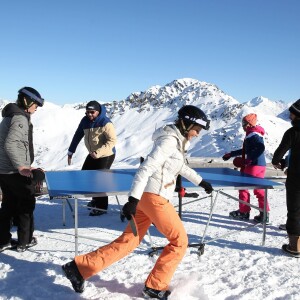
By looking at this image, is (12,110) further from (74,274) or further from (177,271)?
(177,271)

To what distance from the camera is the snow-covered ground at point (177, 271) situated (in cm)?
369

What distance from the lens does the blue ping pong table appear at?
4.38 m

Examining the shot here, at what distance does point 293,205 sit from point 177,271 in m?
1.75

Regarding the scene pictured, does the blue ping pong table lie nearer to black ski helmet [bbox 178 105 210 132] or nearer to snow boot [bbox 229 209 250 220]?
snow boot [bbox 229 209 250 220]

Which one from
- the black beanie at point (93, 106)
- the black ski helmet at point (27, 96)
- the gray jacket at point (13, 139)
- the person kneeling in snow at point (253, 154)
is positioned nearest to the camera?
the gray jacket at point (13, 139)

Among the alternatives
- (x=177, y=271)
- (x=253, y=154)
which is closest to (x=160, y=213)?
(x=177, y=271)

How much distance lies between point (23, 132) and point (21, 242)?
4.76 ft

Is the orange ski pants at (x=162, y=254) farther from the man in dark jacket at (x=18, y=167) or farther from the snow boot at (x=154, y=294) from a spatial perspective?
the man in dark jacket at (x=18, y=167)

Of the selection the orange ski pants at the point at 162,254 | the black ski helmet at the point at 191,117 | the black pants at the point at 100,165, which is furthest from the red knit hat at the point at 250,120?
the orange ski pants at the point at 162,254

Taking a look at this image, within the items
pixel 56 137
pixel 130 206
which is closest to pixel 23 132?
pixel 130 206

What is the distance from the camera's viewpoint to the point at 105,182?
5148mm

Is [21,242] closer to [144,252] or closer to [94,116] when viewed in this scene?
[144,252]

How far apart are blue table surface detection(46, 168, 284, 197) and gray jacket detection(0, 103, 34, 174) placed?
511mm

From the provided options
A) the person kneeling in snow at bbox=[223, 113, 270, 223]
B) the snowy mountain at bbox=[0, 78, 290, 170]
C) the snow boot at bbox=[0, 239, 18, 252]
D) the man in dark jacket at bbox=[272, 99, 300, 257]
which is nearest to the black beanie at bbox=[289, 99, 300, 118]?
the man in dark jacket at bbox=[272, 99, 300, 257]
